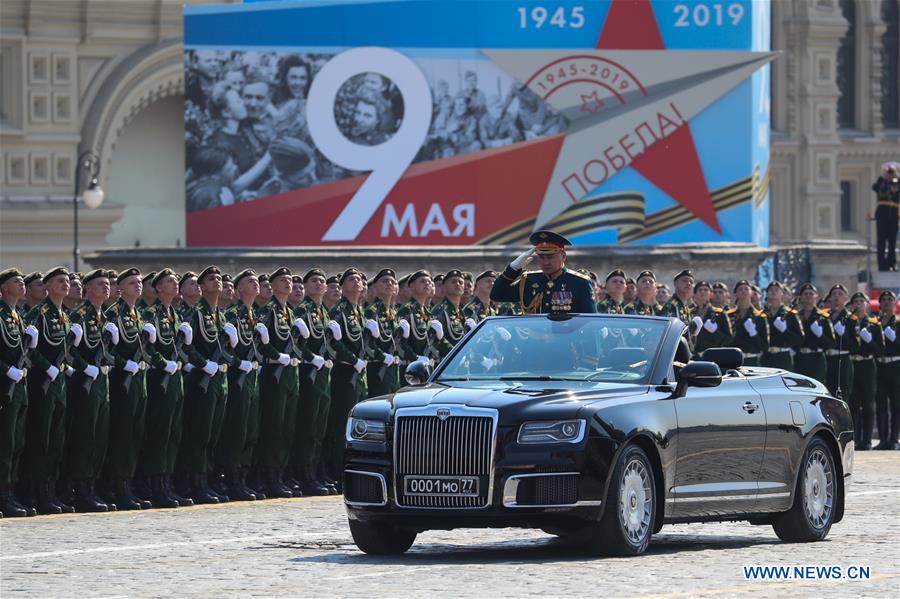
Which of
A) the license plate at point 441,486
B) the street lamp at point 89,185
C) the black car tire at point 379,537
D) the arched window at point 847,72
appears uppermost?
the arched window at point 847,72

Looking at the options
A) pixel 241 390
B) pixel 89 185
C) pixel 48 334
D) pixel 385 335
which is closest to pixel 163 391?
pixel 241 390

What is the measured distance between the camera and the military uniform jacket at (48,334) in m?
17.5

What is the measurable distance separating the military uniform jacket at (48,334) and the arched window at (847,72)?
166 ft

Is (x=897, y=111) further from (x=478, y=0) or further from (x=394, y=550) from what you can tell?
(x=394, y=550)

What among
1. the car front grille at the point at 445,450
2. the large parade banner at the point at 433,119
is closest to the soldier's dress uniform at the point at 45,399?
the car front grille at the point at 445,450

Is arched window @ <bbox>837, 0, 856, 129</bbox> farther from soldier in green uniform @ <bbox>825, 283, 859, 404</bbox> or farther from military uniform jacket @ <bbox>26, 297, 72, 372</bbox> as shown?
military uniform jacket @ <bbox>26, 297, 72, 372</bbox>

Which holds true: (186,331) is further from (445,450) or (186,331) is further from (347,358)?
(445,450)

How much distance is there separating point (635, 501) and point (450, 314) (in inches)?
309

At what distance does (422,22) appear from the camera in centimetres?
3566

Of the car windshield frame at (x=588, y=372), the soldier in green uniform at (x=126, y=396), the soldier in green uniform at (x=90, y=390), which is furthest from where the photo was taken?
the soldier in green uniform at (x=126, y=396)

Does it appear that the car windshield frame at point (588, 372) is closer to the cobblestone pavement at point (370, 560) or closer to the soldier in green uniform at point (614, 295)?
the cobblestone pavement at point (370, 560)

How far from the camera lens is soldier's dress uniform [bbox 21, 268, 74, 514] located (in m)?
17.6

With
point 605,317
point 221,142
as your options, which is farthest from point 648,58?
point 605,317

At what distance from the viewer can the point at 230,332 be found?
19.1 metres
